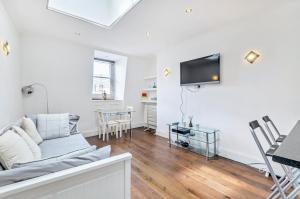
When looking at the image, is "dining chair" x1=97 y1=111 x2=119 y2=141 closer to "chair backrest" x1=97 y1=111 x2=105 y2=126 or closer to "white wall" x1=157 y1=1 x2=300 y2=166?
"chair backrest" x1=97 y1=111 x2=105 y2=126

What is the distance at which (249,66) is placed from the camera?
2551mm

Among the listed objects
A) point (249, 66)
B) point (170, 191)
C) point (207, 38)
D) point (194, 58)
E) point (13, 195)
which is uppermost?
point (207, 38)

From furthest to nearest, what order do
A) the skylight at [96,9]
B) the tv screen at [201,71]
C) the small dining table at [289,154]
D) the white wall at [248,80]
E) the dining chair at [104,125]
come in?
the dining chair at [104,125]
the tv screen at [201,71]
the skylight at [96,9]
the white wall at [248,80]
the small dining table at [289,154]

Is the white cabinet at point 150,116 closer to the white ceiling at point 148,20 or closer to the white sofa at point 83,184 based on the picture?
the white ceiling at point 148,20

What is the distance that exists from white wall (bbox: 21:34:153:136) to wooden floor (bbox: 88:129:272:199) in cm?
174

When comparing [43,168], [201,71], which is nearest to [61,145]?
[43,168]

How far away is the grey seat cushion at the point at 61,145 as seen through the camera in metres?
2.04

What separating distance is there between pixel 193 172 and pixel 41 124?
259 centimetres

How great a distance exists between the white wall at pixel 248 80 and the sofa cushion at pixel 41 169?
2.51 metres

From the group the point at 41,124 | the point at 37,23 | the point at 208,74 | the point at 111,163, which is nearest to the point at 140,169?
the point at 111,163

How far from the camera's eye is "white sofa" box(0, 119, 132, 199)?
0.80 metres

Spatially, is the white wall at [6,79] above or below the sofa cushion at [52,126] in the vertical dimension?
above

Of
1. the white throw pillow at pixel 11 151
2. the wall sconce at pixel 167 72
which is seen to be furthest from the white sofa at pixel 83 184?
the wall sconce at pixel 167 72

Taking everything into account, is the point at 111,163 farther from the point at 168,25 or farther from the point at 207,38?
the point at 207,38
